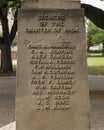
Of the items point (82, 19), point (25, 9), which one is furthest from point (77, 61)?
point (25, 9)

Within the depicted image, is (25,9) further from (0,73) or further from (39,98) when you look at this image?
(0,73)

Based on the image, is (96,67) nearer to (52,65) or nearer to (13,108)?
(13,108)

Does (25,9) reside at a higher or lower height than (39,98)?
higher

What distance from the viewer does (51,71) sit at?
8500 mm

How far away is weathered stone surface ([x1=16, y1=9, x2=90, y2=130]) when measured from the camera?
8.46 meters

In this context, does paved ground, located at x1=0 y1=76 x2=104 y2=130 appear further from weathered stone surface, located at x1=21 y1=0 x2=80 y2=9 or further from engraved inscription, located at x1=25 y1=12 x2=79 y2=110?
weathered stone surface, located at x1=21 y1=0 x2=80 y2=9

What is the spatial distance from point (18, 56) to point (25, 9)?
80 centimetres

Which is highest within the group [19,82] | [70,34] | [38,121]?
[70,34]

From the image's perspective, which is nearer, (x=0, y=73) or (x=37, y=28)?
(x=37, y=28)

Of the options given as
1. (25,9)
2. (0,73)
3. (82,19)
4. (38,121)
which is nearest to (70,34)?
(82,19)

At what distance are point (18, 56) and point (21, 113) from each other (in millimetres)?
961

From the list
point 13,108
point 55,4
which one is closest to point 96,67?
point 13,108

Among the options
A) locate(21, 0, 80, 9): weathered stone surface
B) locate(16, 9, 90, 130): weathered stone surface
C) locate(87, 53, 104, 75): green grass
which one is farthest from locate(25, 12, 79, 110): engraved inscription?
locate(87, 53, 104, 75): green grass

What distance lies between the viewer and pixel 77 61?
27.9ft
